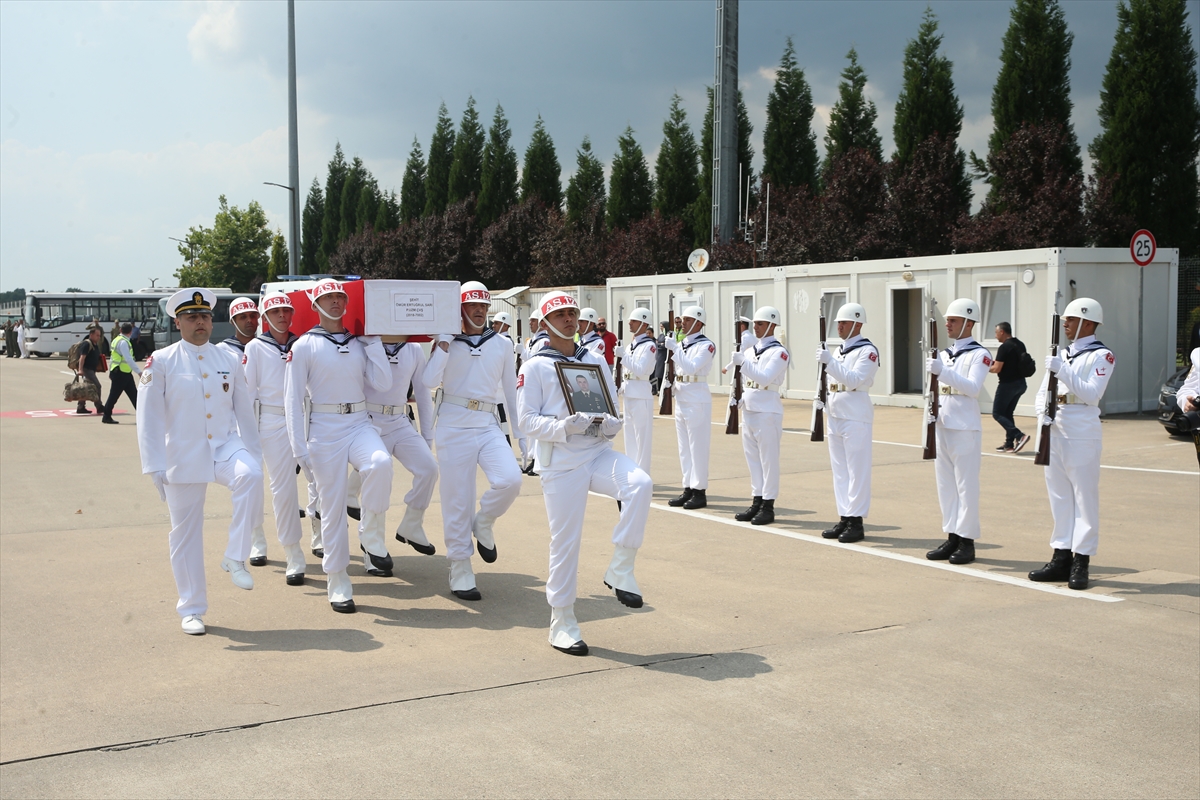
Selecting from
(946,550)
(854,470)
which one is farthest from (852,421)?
(946,550)

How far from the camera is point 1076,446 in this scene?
7.88 meters

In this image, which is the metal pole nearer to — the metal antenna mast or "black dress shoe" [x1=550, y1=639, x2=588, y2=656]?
the metal antenna mast

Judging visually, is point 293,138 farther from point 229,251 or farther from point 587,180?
point 229,251

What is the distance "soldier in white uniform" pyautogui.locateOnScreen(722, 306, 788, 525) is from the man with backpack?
20.4 feet

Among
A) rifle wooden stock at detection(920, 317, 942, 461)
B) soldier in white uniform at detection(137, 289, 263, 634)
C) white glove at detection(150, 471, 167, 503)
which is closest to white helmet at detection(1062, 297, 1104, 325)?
rifle wooden stock at detection(920, 317, 942, 461)

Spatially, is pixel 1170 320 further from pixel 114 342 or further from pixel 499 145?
pixel 499 145

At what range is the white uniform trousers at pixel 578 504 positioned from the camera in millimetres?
6059

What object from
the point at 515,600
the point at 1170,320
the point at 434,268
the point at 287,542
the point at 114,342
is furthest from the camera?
the point at 434,268

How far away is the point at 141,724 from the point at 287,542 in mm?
2950

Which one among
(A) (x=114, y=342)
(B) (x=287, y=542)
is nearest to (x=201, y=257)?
(A) (x=114, y=342)

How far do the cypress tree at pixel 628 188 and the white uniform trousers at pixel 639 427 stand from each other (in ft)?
120

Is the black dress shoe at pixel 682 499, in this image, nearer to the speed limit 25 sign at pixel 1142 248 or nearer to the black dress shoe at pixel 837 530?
the black dress shoe at pixel 837 530

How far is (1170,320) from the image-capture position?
1947 cm

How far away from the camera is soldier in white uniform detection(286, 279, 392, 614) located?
23.3ft
